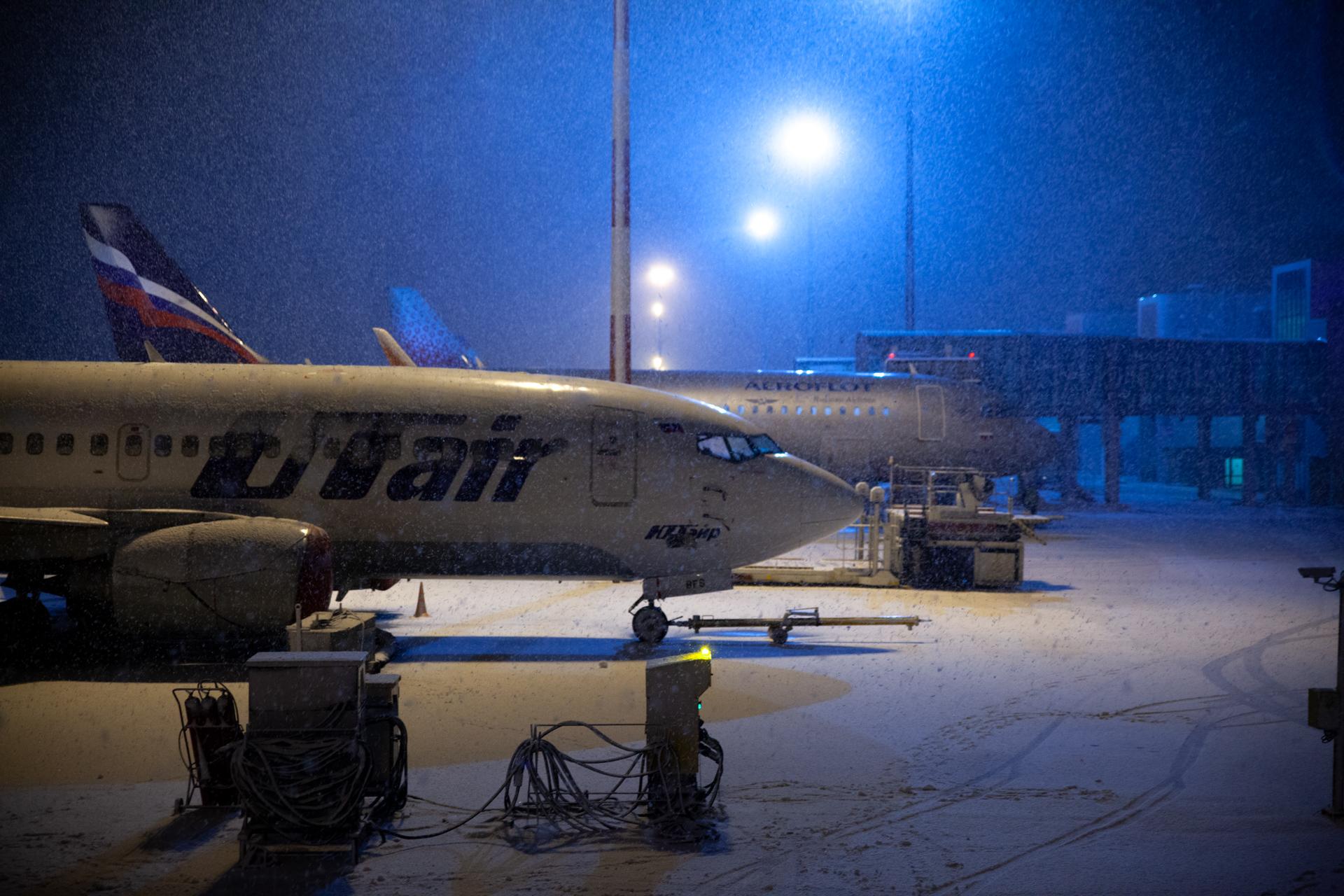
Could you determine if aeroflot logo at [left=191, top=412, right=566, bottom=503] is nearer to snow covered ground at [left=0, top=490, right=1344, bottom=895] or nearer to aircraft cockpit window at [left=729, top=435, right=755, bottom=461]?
snow covered ground at [left=0, top=490, right=1344, bottom=895]

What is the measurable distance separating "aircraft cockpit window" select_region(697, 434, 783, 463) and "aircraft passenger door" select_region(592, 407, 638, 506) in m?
1.09

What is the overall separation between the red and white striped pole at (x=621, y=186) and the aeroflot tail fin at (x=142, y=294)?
853cm

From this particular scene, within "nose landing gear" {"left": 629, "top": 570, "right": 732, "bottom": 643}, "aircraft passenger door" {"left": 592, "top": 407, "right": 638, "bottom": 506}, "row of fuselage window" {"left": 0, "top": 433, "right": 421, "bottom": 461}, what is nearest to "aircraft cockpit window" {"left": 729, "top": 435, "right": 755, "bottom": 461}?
"aircraft passenger door" {"left": 592, "top": 407, "right": 638, "bottom": 506}

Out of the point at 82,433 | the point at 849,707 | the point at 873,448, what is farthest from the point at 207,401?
the point at 873,448

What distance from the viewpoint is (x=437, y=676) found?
13031 mm

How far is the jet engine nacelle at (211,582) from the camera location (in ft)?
41.9

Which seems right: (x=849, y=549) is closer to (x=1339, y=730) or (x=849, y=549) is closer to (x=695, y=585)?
(x=695, y=585)

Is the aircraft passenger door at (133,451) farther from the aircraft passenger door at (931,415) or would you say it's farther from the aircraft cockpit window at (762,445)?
the aircraft passenger door at (931,415)

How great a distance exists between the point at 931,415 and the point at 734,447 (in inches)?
736

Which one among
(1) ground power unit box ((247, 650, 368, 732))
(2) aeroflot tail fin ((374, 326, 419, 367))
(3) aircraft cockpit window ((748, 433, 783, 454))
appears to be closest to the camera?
(1) ground power unit box ((247, 650, 368, 732))

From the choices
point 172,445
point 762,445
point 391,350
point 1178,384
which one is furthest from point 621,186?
point 1178,384

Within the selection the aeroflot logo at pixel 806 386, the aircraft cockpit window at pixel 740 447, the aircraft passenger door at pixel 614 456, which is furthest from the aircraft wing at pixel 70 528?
the aeroflot logo at pixel 806 386

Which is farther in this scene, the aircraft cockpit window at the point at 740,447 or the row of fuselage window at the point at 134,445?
the aircraft cockpit window at the point at 740,447

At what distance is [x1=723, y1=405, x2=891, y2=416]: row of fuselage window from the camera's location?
3225cm
